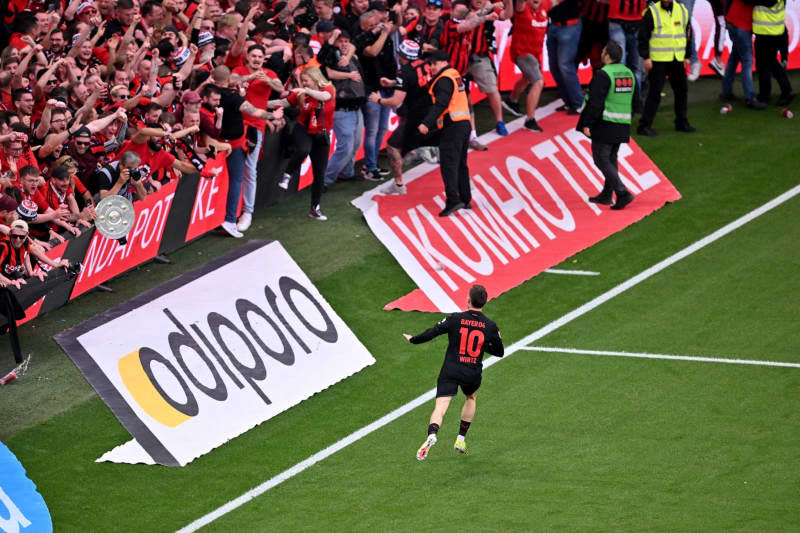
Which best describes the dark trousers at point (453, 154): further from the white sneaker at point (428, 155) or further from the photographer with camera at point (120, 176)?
the photographer with camera at point (120, 176)

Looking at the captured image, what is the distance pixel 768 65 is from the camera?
20.7m

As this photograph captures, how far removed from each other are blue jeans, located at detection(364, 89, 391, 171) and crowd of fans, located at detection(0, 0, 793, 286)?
Result: 0.07 ft

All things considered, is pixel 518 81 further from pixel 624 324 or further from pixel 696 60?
pixel 624 324

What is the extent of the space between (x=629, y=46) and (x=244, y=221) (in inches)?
278

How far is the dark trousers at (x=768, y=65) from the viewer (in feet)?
67.3

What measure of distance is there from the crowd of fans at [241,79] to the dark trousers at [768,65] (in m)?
0.04

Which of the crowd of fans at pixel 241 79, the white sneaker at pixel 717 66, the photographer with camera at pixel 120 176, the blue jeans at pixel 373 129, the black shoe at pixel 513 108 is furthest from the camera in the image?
the white sneaker at pixel 717 66

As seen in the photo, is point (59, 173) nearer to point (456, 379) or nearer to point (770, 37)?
point (456, 379)

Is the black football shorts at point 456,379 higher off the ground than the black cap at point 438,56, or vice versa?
the black cap at point 438,56

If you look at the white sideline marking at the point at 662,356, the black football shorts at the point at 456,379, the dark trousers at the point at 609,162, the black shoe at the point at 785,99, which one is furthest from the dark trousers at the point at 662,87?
the black football shorts at the point at 456,379

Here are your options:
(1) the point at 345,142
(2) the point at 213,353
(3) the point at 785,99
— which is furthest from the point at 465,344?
(3) the point at 785,99

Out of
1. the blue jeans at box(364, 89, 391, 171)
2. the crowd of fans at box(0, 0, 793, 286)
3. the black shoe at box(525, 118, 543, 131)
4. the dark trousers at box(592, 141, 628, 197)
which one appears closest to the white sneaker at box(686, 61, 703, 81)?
the crowd of fans at box(0, 0, 793, 286)

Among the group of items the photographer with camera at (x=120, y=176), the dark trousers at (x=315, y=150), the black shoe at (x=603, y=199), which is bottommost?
the black shoe at (x=603, y=199)

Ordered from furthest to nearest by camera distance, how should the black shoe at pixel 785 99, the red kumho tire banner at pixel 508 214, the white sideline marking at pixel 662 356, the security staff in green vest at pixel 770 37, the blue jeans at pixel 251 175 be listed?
the black shoe at pixel 785 99
the security staff in green vest at pixel 770 37
the blue jeans at pixel 251 175
the red kumho tire banner at pixel 508 214
the white sideline marking at pixel 662 356
